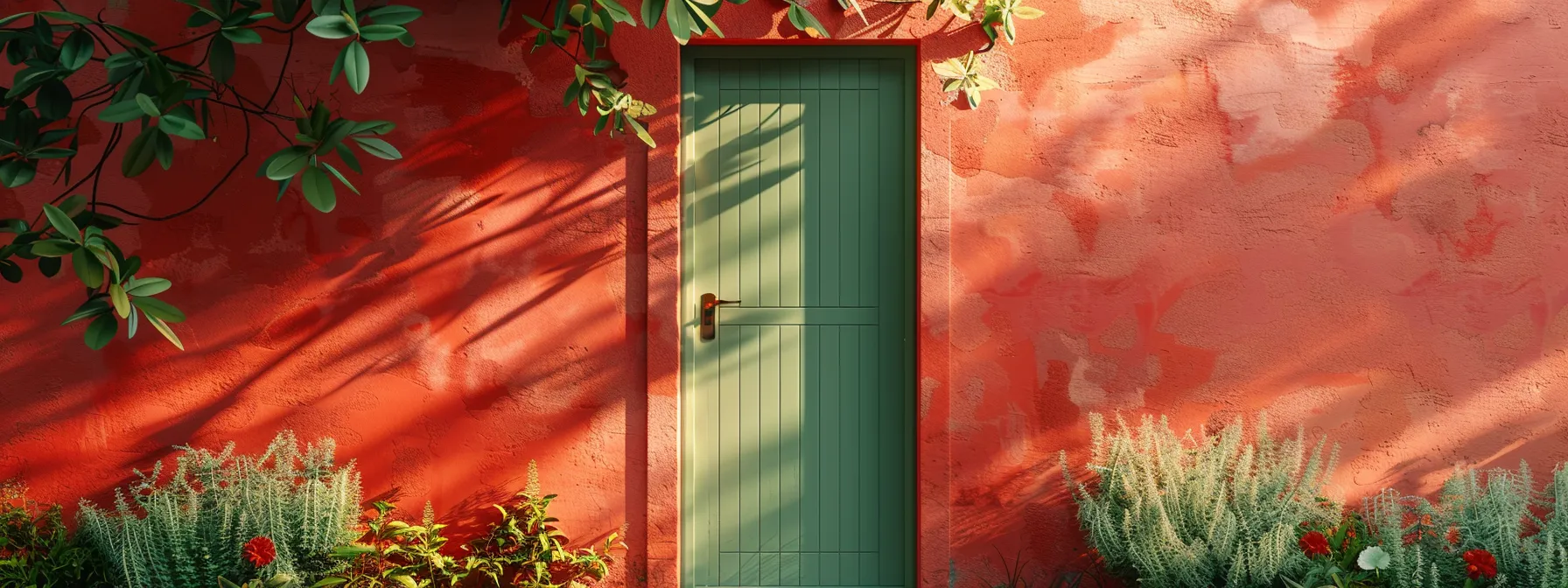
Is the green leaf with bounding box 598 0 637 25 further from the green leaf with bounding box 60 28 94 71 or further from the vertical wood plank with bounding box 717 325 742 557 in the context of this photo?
the green leaf with bounding box 60 28 94 71

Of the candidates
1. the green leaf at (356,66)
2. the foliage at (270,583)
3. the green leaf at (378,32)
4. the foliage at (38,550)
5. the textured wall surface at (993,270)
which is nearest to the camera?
the green leaf at (356,66)

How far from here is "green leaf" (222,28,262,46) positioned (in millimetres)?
2947

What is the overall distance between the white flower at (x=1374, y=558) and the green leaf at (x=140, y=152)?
3890mm

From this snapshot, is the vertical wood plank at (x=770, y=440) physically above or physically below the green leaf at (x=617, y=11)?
below

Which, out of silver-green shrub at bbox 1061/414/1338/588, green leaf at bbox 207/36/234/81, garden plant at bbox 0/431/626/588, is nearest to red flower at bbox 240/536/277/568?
garden plant at bbox 0/431/626/588

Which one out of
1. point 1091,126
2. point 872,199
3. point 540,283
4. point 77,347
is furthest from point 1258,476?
point 77,347

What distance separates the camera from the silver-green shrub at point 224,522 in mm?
3398

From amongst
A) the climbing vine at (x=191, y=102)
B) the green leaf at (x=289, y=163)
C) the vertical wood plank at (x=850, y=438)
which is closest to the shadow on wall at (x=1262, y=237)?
the vertical wood plank at (x=850, y=438)

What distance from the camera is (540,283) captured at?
12.3ft

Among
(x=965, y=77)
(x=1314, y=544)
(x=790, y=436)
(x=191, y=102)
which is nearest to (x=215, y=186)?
(x=191, y=102)

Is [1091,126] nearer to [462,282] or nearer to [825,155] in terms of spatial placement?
[825,155]

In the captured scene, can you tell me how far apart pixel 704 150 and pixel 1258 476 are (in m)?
2.24

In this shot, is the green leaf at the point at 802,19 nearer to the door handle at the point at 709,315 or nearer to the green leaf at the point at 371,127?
the door handle at the point at 709,315

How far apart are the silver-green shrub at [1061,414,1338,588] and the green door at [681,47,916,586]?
74 centimetres
